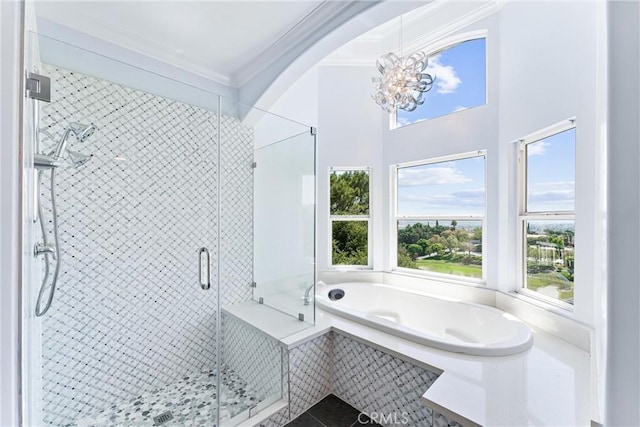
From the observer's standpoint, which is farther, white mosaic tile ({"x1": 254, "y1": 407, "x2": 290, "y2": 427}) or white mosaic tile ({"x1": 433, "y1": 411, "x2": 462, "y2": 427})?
white mosaic tile ({"x1": 254, "y1": 407, "x2": 290, "y2": 427})

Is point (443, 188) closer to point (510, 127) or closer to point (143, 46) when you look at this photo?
point (510, 127)

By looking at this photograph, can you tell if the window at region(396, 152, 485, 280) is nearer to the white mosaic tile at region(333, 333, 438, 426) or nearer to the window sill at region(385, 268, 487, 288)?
the window sill at region(385, 268, 487, 288)

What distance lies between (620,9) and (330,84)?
287 cm

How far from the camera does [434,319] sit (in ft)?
8.78

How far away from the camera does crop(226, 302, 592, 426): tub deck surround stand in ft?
4.16

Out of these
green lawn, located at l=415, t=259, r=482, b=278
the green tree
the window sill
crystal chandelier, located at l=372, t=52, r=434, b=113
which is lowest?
the window sill

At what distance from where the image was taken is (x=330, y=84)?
3.37m

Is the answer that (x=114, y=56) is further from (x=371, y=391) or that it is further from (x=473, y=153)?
(x=473, y=153)

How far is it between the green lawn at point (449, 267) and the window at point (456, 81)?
5.51 ft

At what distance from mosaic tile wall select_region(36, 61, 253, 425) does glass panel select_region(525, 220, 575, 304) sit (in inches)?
106

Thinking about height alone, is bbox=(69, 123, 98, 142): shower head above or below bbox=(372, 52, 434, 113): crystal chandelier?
below

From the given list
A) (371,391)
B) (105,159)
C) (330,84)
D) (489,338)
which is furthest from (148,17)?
(489,338)

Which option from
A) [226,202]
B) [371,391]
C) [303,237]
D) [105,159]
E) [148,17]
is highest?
[148,17]

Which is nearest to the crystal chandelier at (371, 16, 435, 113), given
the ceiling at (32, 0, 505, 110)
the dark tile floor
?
the ceiling at (32, 0, 505, 110)
